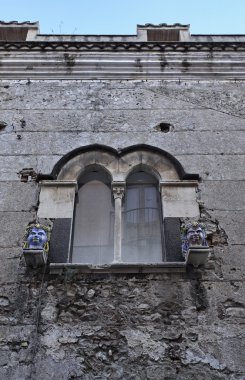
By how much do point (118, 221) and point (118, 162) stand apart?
2.84 ft

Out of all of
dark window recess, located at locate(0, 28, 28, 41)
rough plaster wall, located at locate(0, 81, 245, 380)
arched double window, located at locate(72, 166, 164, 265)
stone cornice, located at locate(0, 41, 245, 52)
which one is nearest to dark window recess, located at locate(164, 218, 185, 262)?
arched double window, located at locate(72, 166, 164, 265)

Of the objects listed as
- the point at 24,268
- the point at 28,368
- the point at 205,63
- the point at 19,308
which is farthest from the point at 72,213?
the point at 205,63

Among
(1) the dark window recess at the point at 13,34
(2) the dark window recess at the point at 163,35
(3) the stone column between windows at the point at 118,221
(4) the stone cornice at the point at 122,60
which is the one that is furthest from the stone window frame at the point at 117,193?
(1) the dark window recess at the point at 13,34

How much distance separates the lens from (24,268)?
4824mm

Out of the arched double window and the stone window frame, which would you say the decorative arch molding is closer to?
the stone window frame

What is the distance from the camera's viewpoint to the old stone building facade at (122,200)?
4.25 m

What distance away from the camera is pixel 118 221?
516cm

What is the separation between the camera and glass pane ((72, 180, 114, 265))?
5215 mm

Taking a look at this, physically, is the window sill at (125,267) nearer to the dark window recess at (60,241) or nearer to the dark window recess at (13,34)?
the dark window recess at (60,241)

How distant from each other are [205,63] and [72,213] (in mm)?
3219

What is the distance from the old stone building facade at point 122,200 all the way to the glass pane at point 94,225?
2 centimetres

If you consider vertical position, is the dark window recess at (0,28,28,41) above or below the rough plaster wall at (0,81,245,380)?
above

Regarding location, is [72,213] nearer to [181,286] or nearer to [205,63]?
[181,286]

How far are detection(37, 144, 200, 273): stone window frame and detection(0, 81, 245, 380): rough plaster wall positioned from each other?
0.38 ft
